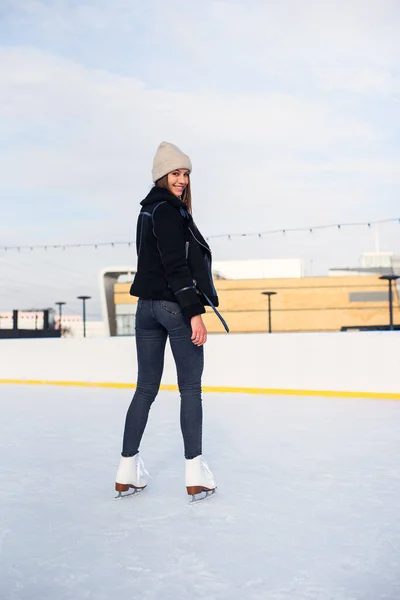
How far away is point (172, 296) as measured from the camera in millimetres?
2621

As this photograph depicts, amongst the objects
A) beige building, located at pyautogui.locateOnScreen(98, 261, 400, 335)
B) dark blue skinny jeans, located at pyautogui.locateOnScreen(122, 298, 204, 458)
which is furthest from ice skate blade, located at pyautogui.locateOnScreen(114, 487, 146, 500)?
beige building, located at pyautogui.locateOnScreen(98, 261, 400, 335)

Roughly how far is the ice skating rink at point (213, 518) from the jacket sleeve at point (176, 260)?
2.52 ft

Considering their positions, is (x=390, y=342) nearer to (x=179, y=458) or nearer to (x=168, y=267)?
(x=179, y=458)

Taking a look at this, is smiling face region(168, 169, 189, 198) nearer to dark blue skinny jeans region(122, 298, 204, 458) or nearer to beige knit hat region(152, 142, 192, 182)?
beige knit hat region(152, 142, 192, 182)

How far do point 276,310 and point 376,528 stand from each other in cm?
4384

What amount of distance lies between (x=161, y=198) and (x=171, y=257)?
234mm

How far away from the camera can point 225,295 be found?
47.1 metres

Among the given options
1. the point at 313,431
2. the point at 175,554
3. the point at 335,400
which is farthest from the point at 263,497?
the point at 335,400

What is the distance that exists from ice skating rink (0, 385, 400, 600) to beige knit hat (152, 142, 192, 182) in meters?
→ 1.27

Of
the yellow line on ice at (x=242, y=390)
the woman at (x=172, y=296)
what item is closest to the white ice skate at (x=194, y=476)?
the woman at (x=172, y=296)

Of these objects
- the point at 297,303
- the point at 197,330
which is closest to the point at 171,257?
the point at 197,330

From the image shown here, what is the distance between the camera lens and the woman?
2564 mm

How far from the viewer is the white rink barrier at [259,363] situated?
764cm

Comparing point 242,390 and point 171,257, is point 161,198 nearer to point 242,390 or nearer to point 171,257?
point 171,257
